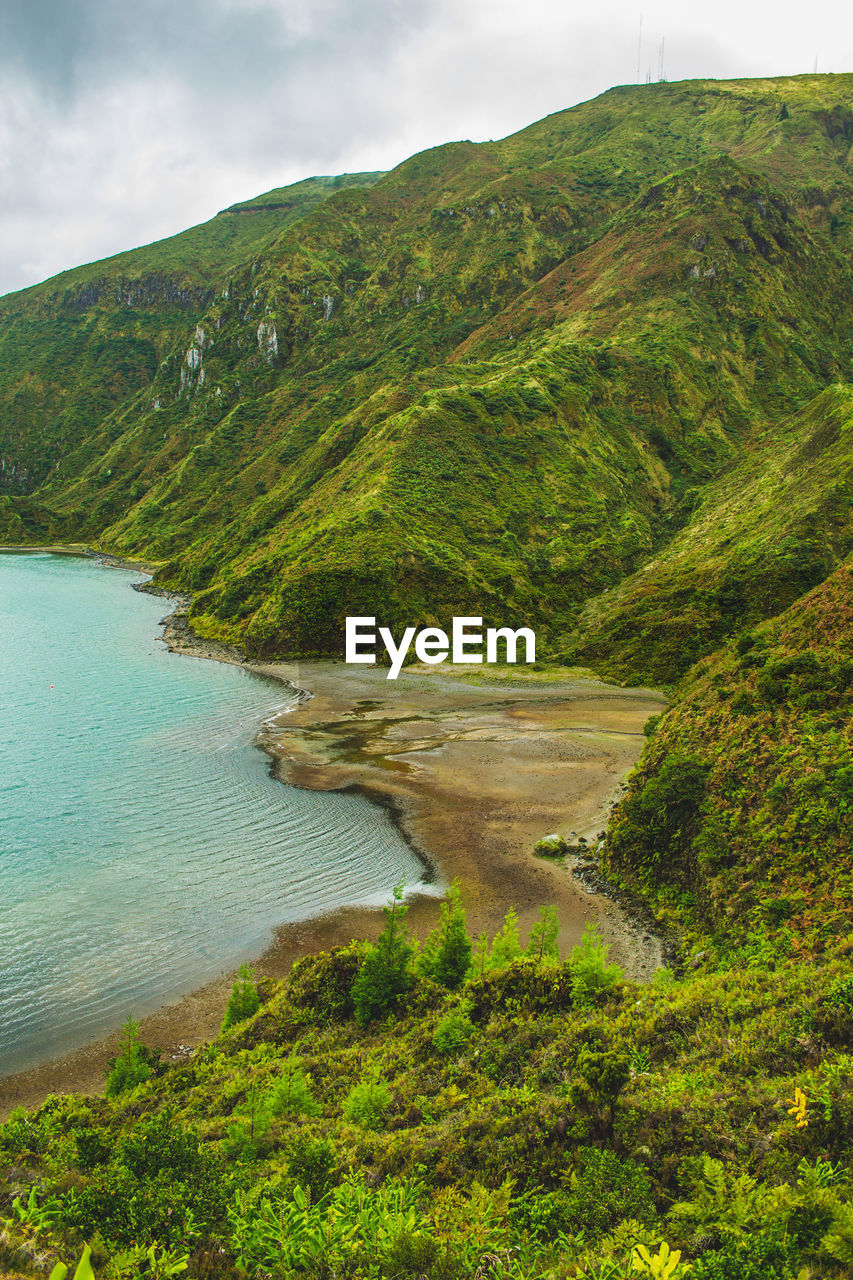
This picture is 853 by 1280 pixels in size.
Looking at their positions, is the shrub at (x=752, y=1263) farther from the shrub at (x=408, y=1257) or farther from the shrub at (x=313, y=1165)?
the shrub at (x=313, y=1165)

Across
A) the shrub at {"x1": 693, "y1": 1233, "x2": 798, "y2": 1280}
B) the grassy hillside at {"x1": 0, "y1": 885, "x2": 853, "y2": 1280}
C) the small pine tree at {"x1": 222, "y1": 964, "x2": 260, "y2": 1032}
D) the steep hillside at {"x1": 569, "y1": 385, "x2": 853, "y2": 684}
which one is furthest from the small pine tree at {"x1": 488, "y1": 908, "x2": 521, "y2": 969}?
the steep hillside at {"x1": 569, "y1": 385, "x2": 853, "y2": 684}

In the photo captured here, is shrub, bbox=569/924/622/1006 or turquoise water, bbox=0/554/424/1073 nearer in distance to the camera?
shrub, bbox=569/924/622/1006

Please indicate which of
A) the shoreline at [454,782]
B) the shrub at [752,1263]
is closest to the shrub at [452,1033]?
the shrub at [752,1263]

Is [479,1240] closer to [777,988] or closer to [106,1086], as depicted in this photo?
[777,988]

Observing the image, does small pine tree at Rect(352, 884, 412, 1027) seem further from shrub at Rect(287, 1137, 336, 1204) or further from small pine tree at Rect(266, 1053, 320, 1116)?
shrub at Rect(287, 1137, 336, 1204)

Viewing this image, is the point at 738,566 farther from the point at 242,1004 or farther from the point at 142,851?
the point at 242,1004
